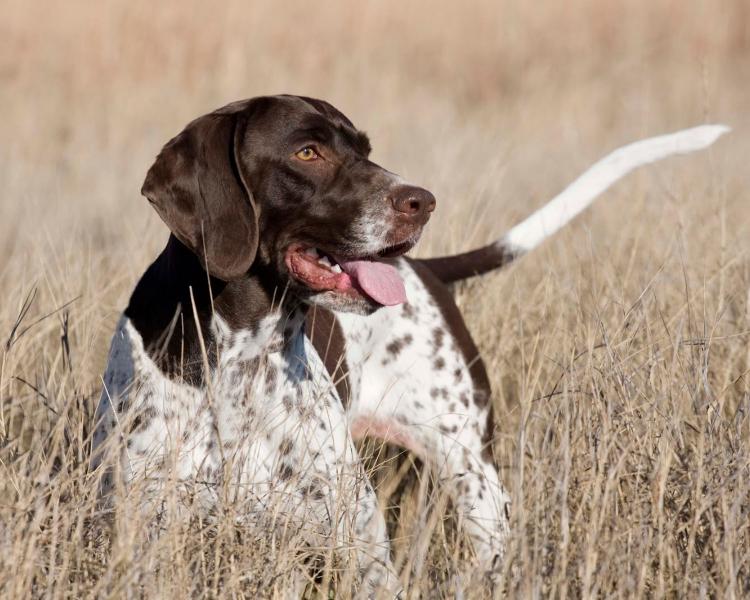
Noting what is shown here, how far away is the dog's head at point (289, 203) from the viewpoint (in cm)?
339

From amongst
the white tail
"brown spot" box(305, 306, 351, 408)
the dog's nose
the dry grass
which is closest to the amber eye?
the dog's nose

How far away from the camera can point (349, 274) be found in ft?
11.6

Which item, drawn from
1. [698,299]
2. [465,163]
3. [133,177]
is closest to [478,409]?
[698,299]

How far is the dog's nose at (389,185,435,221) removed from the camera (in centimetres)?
344

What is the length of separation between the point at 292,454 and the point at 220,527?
1.97ft

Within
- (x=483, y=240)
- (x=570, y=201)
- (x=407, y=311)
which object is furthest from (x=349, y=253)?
(x=483, y=240)

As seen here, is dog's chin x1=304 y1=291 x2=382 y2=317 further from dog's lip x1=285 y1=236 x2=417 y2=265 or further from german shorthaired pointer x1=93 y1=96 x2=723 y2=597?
dog's lip x1=285 y1=236 x2=417 y2=265

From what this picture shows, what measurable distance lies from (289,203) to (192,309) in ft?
1.36

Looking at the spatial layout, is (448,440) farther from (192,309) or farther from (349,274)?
(192,309)

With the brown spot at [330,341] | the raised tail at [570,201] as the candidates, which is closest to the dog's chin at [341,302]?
the brown spot at [330,341]

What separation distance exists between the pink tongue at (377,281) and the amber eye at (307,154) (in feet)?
1.07

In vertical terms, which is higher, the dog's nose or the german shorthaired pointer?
the dog's nose

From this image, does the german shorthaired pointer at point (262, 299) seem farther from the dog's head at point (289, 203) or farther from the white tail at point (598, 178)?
the white tail at point (598, 178)

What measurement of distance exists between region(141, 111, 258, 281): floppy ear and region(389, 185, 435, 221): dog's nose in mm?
409
